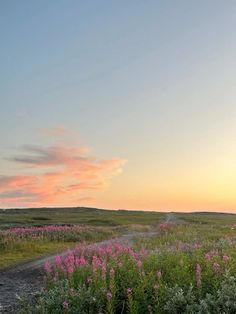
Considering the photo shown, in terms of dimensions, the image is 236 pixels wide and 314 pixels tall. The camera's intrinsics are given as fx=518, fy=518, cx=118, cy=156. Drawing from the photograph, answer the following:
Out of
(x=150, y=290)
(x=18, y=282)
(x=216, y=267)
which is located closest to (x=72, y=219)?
(x=18, y=282)

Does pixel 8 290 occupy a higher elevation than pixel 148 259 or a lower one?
lower

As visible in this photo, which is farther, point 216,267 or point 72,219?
point 72,219

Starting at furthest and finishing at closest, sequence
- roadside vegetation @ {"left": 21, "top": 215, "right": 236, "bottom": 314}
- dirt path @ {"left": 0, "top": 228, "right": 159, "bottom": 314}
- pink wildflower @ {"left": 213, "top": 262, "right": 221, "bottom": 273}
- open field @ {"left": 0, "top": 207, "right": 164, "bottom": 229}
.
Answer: open field @ {"left": 0, "top": 207, "right": 164, "bottom": 229} → dirt path @ {"left": 0, "top": 228, "right": 159, "bottom": 314} → pink wildflower @ {"left": 213, "top": 262, "right": 221, "bottom": 273} → roadside vegetation @ {"left": 21, "top": 215, "right": 236, "bottom": 314}

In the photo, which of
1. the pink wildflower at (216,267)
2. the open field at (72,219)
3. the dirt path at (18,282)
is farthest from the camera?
the open field at (72,219)

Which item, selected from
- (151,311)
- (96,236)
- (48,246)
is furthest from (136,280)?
(96,236)

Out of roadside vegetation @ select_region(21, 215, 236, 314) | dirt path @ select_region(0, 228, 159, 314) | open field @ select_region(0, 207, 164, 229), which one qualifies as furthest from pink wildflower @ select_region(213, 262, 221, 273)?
open field @ select_region(0, 207, 164, 229)

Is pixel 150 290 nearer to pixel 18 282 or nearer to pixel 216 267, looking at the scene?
pixel 216 267

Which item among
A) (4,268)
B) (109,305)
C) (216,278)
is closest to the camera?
(109,305)

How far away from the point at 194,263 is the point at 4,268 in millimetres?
12207

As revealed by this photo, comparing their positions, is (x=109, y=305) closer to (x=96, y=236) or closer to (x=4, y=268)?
(x=4, y=268)

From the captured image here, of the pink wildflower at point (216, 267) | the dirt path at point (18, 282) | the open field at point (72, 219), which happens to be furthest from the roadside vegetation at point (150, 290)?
the open field at point (72, 219)

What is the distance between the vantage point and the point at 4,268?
75.0 ft

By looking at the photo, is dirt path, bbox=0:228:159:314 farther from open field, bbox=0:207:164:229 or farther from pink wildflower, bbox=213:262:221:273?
open field, bbox=0:207:164:229

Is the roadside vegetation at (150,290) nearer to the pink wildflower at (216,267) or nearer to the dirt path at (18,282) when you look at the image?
the pink wildflower at (216,267)
